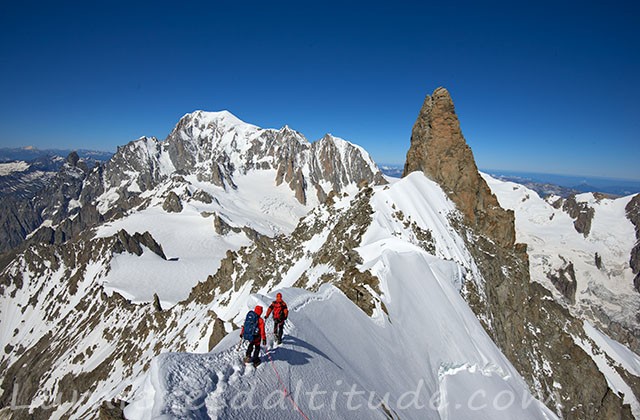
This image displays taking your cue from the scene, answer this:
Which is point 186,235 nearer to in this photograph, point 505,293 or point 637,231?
point 505,293

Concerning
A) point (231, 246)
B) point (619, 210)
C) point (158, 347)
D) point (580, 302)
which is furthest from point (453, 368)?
point (619, 210)

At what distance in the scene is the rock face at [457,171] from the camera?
46.9 metres

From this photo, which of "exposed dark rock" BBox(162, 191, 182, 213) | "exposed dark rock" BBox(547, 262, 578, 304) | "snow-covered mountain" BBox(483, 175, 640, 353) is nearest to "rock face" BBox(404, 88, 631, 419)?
"snow-covered mountain" BBox(483, 175, 640, 353)

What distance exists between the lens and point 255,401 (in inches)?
325

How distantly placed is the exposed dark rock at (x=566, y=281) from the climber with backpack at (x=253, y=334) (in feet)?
595

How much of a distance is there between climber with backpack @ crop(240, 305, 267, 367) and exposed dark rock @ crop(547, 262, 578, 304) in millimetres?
181378

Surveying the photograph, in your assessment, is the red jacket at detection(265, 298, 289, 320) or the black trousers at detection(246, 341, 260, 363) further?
the red jacket at detection(265, 298, 289, 320)

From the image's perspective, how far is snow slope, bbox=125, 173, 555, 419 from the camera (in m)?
8.12

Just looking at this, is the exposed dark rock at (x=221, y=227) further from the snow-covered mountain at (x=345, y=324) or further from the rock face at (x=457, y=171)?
the rock face at (x=457, y=171)

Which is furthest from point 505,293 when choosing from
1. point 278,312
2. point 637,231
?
point 637,231

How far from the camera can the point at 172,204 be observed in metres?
150

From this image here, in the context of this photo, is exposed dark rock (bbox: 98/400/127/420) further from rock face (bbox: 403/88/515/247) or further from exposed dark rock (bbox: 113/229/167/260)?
exposed dark rock (bbox: 113/229/167/260)

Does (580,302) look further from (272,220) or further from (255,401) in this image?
(255,401)

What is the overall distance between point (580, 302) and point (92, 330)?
183626mm
